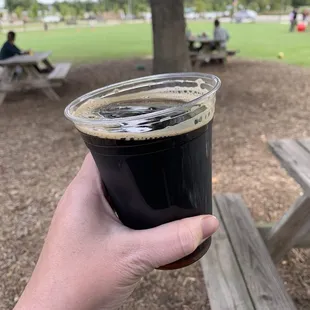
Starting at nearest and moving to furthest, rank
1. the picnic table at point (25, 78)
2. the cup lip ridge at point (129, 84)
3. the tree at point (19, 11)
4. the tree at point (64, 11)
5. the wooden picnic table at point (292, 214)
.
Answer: the cup lip ridge at point (129, 84), the wooden picnic table at point (292, 214), the picnic table at point (25, 78), the tree at point (19, 11), the tree at point (64, 11)

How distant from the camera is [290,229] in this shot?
2551 millimetres

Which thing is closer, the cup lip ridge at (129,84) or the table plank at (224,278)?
the cup lip ridge at (129,84)

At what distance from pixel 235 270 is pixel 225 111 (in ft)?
14.2

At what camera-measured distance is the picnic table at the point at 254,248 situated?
187cm

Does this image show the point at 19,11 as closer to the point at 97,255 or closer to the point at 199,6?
the point at 199,6

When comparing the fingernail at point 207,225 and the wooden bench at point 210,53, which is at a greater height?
the fingernail at point 207,225

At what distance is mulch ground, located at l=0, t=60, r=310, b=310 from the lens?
273cm

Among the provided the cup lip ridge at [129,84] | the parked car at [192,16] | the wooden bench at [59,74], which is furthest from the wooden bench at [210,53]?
the parked car at [192,16]

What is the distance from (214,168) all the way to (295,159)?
1.94m

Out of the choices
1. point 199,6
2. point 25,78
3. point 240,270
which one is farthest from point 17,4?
point 240,270

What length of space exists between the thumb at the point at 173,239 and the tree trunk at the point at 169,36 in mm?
5906

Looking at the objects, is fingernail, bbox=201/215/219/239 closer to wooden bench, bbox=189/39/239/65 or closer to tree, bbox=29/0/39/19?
wooden bench, bbox=189/39/239/65

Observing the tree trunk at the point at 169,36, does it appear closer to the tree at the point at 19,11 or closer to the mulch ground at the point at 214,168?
the mulch ground at the point at 214,168

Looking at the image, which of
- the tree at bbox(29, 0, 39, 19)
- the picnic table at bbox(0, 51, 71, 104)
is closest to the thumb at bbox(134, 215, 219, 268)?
the picnic table at bbox(0, 51, 71, 104)
